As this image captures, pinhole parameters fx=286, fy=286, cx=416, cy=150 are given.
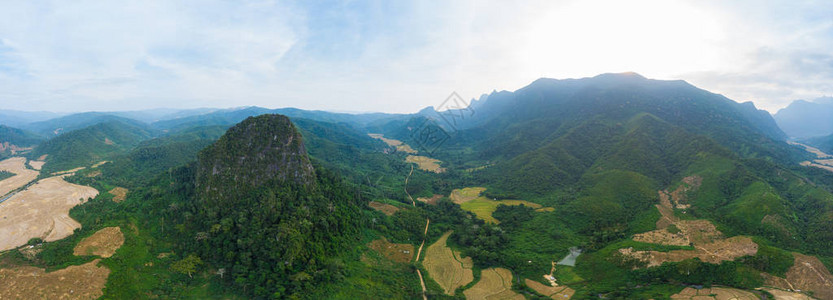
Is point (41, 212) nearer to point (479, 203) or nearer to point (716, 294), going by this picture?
point (479, 203)

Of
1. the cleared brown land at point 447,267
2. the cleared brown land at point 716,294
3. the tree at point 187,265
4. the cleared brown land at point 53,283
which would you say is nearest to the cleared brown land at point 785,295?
the cleared brown land at point 716,294

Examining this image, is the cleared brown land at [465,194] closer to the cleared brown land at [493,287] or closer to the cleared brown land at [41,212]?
the cleared brown land at [493,287]

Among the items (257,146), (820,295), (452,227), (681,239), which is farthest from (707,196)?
(257,146)

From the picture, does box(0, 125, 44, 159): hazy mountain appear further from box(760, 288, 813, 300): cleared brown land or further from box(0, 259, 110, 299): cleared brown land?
box(760, 288, 813, 300): cleared brown land

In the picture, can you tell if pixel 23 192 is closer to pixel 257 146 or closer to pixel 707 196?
pixel 257 146

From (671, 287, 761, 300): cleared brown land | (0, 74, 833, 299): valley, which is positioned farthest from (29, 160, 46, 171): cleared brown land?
(671, 287, 761, 300): cleared brown land
